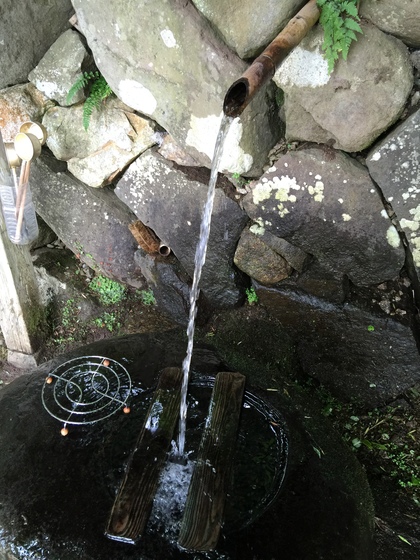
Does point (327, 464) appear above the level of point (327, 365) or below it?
above

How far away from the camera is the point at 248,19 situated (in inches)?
94.8

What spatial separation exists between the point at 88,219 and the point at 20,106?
96 cm

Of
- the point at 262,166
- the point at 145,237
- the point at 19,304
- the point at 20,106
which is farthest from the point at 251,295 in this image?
the point at 20,106

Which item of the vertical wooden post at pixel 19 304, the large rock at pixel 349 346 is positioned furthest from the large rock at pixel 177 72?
the vertical wooden post at pixel 19 304

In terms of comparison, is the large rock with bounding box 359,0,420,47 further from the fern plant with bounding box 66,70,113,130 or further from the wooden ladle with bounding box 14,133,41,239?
the wooden ladle with bounding box 14,133,41,239

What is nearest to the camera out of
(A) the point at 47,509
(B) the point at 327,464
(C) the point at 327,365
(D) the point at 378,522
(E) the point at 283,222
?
(A) the point at 47,509

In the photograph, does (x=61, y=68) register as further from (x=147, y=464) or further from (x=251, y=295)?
(x=147, y=464)

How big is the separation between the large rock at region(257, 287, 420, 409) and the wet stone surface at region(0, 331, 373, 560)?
893 millimetres

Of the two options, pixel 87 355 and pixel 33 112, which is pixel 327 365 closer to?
pixel 87 355

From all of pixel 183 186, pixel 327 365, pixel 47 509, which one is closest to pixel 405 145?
pixel 183 186

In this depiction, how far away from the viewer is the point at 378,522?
8.79ft

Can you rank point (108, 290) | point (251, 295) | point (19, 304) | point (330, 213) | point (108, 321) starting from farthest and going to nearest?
point (108, 290), point (108, 321), point (19, 304), point (251, 295), point (330, 213)

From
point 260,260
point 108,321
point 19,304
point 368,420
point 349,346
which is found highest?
point 260,260

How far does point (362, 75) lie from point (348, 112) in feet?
0.61
